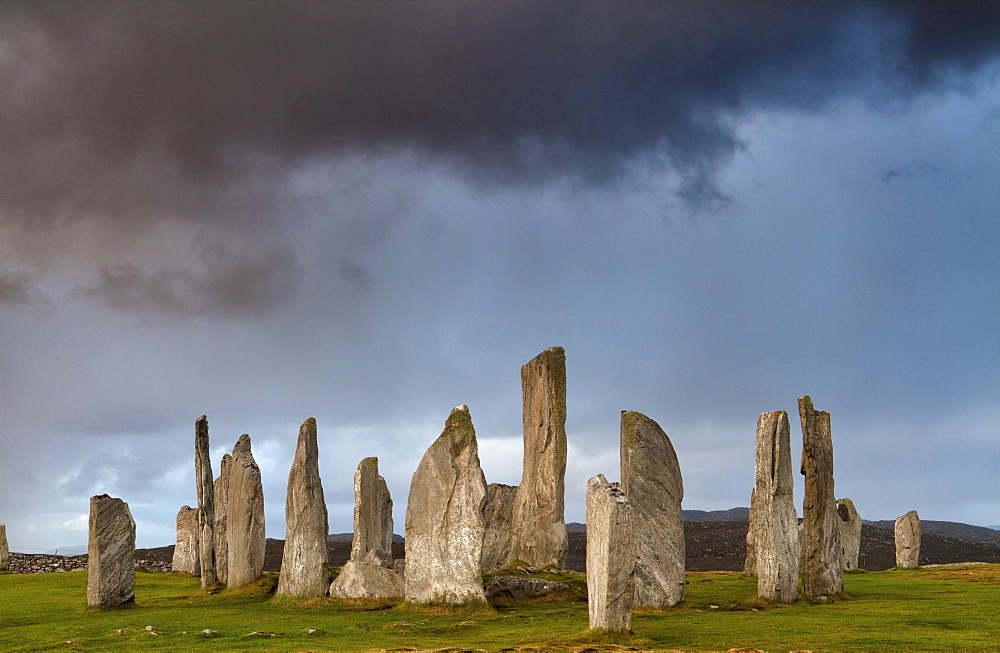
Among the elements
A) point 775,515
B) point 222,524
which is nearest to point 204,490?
point 222,524

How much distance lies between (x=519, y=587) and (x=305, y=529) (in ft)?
22.1

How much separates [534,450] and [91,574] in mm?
15630

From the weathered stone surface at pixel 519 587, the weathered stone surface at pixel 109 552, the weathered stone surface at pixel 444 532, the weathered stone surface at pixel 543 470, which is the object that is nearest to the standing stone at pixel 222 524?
the weathered stone surface at pixel 109 552

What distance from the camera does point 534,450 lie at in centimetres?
3378

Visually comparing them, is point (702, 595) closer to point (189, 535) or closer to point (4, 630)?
point (4, 630)

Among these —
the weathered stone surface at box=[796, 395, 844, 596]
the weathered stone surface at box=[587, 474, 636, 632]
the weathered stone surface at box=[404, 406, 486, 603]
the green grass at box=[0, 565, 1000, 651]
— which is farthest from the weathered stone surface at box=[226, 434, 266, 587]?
the weathered stone surface at box=[796, 395, 844, 596]

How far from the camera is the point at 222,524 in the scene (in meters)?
32.6

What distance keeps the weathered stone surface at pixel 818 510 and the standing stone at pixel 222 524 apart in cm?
1853

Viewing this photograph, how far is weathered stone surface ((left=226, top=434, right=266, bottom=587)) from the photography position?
29.3 metres

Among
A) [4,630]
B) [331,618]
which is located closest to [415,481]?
[331,618]

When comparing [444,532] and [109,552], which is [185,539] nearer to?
[109,552]

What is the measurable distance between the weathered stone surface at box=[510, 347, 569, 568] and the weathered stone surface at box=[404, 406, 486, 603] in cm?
891

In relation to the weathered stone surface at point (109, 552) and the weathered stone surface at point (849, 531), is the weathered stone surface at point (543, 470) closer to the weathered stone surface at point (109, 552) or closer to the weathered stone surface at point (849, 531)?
the weathered stone surface at point (109, 552)

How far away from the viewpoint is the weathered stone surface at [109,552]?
2519cm
